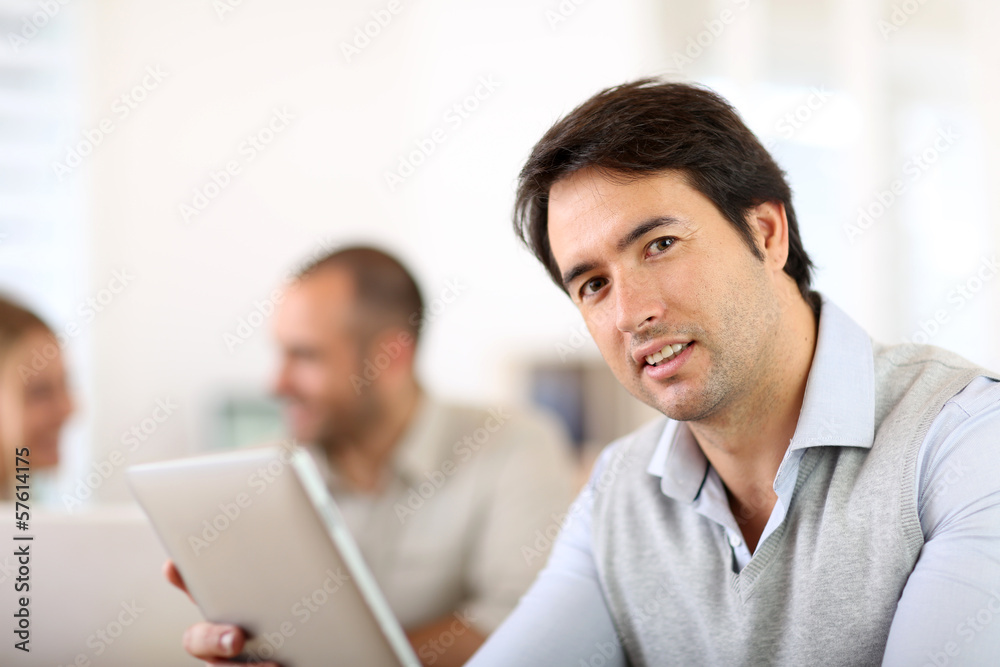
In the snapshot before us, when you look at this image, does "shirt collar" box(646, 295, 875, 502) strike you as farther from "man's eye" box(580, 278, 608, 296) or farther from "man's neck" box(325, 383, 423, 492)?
"man's neck" box(325, 383, 423, 492)

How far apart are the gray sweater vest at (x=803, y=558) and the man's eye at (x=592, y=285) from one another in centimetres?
32

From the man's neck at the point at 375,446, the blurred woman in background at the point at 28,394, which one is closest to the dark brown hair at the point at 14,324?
the blurred woman in background at the point at 28,394

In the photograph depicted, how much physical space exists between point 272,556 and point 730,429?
0.64 m

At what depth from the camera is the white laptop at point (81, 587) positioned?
121 centimetres

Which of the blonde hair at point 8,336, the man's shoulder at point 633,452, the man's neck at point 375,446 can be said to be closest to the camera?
the man's shoulder at point 633,452

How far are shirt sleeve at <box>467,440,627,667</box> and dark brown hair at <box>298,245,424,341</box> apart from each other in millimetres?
1198

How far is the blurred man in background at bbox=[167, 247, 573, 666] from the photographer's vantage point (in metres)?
2.03

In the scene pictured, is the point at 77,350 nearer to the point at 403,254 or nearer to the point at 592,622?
the point at 403,254

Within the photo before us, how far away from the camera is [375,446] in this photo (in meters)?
2.32

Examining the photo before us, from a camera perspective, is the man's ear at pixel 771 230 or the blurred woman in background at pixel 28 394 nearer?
the man's ear at pixel 771 230

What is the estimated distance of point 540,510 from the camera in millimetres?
2105

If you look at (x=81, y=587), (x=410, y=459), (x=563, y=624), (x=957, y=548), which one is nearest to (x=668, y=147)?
(x=957, y=548)

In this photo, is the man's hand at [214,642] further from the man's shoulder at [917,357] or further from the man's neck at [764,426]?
the man's shoulder at [917,357]

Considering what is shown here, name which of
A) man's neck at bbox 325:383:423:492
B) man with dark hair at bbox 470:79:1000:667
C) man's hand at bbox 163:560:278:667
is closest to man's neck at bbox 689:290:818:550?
man with dark hair at bbox 470:79:1000:667
